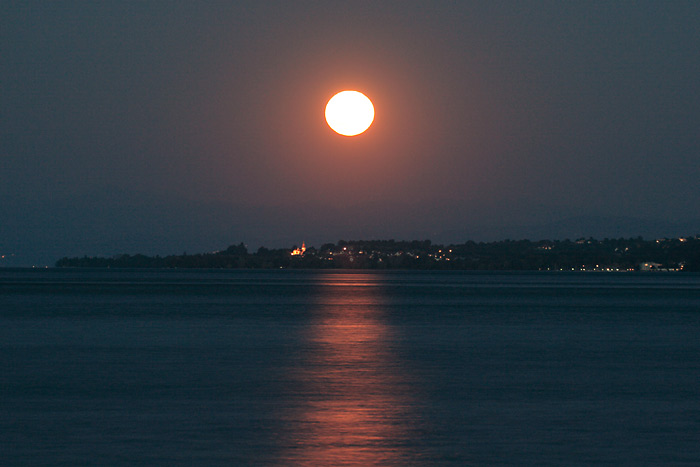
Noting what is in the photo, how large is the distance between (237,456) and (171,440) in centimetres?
173

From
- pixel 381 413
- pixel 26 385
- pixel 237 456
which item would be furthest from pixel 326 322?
pixel 237 456

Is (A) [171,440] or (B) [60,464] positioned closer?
(B) [60,464]

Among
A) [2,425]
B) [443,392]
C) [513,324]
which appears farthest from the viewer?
[513,324]

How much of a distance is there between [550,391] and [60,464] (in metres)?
12.0

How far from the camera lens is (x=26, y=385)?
2302 centimetres

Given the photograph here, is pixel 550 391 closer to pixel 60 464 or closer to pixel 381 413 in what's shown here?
pixel 381 413

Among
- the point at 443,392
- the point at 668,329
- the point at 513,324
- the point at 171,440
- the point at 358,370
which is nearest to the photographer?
the point at 171,440

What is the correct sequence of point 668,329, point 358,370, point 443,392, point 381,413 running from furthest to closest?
point 668,329 < point 358,370 < point 443,392 < point 381,413

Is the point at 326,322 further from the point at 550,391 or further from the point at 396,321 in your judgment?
the point at 550,391

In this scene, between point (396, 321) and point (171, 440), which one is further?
point (396, 321)

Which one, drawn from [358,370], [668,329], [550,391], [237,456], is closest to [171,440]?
[237,456]

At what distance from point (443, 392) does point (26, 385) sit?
383 inches

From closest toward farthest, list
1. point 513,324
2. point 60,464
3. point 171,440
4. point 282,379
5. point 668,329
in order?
point 60,464
point 171,440
point 282,379
point 668,329
point 513,324

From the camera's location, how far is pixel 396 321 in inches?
2057
